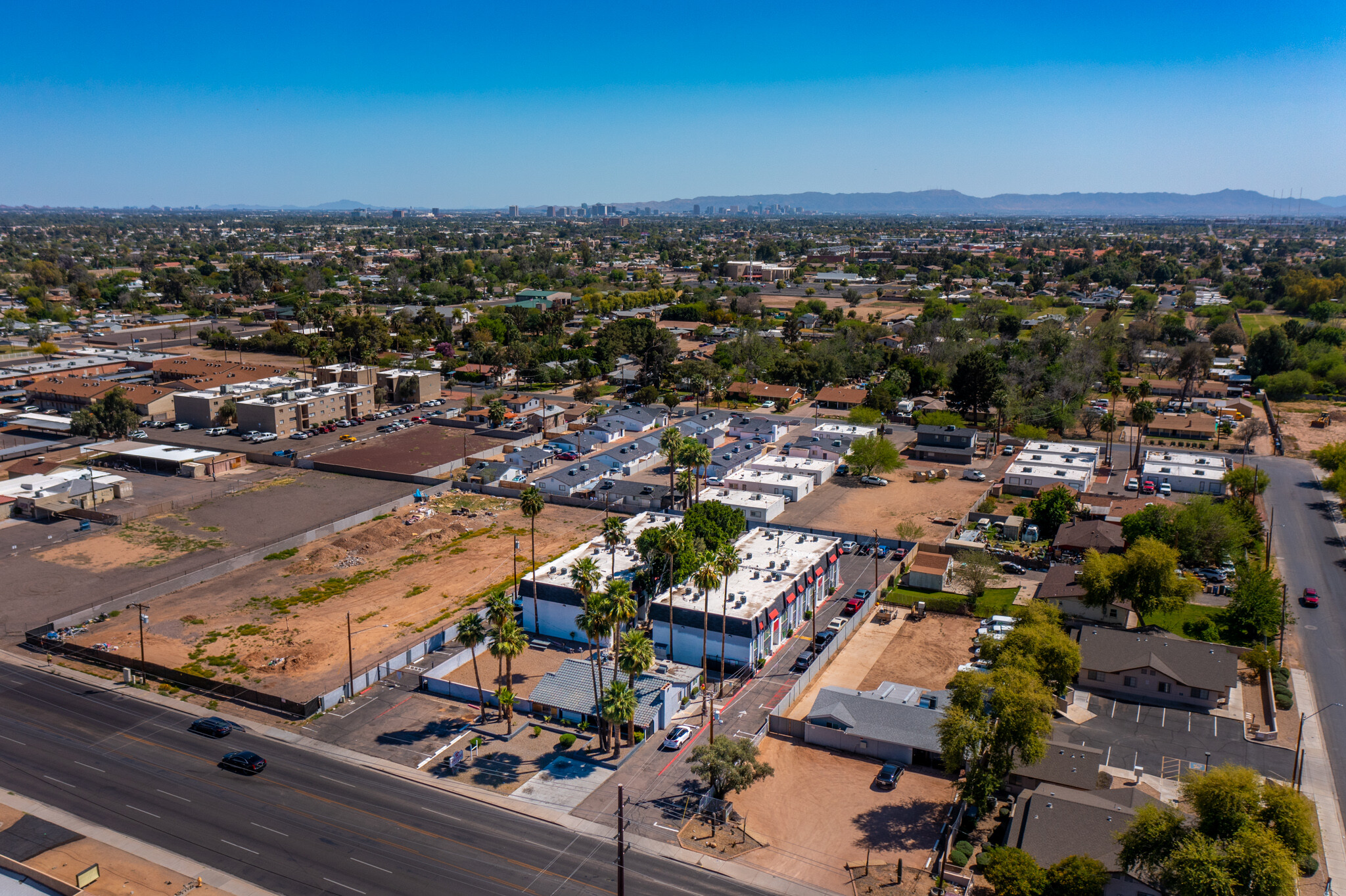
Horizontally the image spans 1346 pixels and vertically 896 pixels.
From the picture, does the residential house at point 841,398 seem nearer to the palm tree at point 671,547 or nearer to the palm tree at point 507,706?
the palm tree at point 671,547

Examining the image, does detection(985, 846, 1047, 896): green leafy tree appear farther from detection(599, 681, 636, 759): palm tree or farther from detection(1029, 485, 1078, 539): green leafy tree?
detection(1029, 485, 1078, 539): green leafy tree

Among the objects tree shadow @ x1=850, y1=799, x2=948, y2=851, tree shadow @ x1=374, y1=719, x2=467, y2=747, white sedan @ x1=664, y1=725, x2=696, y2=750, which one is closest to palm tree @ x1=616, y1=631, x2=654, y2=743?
white sedan @ x1=664, y1=725, x2=696, y2=750

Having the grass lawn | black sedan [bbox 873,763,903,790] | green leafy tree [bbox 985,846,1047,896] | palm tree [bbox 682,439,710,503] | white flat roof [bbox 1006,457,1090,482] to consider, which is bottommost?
black sedan [bbox 873,763,903,790]

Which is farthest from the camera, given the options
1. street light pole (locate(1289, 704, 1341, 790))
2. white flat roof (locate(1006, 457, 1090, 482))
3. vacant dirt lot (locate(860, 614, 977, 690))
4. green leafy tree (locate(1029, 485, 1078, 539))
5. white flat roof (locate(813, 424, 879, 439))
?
white flat roof (locate(813, 424, 879, 439))

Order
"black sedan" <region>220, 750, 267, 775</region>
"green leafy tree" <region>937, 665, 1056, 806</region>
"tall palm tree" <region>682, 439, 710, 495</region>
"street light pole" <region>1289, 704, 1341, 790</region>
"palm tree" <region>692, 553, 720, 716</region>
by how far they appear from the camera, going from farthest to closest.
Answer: "tall palm tree" <region>682, 439, 710, 495</region>, "palm tree" <region>692, 553, 720, 716</region>, "black sedan" <region>220, 750, 267, 775</region>, "street light pole" <region>1289, 704, 1341, 790</region>, "green leafy tree" <region>937, 665, 1056, 806</region>

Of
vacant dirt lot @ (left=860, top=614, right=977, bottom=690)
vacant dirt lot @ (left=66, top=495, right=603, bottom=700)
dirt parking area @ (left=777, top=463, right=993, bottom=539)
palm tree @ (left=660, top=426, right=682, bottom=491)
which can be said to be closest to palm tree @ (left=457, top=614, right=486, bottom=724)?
vacant dirt lot @ (left=66, top=495, right=603, bottom=700)

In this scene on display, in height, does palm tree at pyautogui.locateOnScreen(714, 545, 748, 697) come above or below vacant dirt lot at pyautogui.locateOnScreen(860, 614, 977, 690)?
above

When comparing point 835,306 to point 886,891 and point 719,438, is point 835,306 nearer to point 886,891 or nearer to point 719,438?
point 719,438

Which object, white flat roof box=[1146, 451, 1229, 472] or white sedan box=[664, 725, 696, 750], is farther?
white flat roof box=[1146, 451, 1229, 472]
